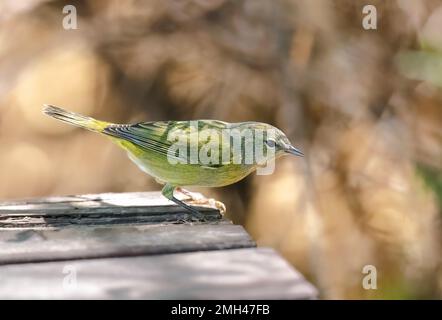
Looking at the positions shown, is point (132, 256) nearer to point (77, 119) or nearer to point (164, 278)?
point (164, 278)

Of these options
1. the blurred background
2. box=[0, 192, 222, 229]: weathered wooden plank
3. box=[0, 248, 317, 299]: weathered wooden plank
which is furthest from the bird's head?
the blurred background

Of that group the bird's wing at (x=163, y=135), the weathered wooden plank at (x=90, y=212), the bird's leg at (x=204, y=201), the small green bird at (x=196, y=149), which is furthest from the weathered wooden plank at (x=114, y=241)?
the bird's wing at (x=163, y=135)

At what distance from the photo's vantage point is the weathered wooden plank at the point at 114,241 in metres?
2.23

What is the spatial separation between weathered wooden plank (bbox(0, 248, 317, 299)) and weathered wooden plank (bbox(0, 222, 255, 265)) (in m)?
0.05

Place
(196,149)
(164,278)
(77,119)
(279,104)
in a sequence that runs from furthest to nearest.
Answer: (279,104) → (77,119) → (196,149) → (164,278)

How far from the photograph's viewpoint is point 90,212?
276 centimetres

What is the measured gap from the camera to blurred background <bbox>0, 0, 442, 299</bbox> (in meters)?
5.34

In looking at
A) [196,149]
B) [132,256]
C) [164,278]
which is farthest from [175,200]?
[164,278]

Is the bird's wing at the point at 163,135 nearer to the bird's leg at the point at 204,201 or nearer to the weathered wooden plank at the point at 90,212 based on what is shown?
the bird's leg at the point at 204,201

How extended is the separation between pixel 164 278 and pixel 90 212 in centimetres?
85

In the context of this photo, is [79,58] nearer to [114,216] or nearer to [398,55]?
[398,55]

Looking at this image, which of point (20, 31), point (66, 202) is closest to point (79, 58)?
point (20, 31)

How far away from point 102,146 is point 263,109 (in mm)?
1336

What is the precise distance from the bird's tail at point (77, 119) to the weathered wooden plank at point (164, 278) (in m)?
1.33
